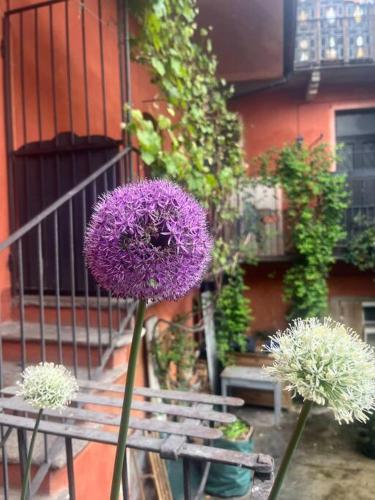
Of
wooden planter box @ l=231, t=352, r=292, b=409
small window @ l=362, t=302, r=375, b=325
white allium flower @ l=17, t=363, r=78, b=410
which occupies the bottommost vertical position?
wooden planter box @ l=231, t=352, r=292, b=409

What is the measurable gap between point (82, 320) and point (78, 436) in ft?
5.99

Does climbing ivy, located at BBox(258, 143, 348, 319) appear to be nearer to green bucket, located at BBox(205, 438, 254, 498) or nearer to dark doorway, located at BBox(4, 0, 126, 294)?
green bucket, located at BBox(205, 438, 254, 498)

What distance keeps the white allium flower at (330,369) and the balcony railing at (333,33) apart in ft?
23.4

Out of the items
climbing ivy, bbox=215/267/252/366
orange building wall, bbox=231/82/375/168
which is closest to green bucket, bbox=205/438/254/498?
climbing ivy, bbox=215/267/252/366

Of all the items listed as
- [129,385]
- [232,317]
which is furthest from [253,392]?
[129,385]

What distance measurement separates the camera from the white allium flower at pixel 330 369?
0.64m

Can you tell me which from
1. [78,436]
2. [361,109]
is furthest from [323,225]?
[78,436]

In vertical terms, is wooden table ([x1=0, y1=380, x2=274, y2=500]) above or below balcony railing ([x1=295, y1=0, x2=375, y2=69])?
below

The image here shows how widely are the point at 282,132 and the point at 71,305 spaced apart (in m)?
6.03

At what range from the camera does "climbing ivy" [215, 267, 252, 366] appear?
6352 millimetres

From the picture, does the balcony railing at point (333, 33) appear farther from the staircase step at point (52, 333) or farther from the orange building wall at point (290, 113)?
the staircase step at point (52, 333)

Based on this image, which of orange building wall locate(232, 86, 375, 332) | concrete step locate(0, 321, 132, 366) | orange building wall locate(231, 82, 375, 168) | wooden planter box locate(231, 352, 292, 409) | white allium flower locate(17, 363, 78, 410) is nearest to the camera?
white allium flower locate(17, 363, 78, 410)

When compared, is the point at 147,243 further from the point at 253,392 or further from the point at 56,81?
the point at 253,392

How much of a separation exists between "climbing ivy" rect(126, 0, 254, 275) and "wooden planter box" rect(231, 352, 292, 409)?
2.01 metres
